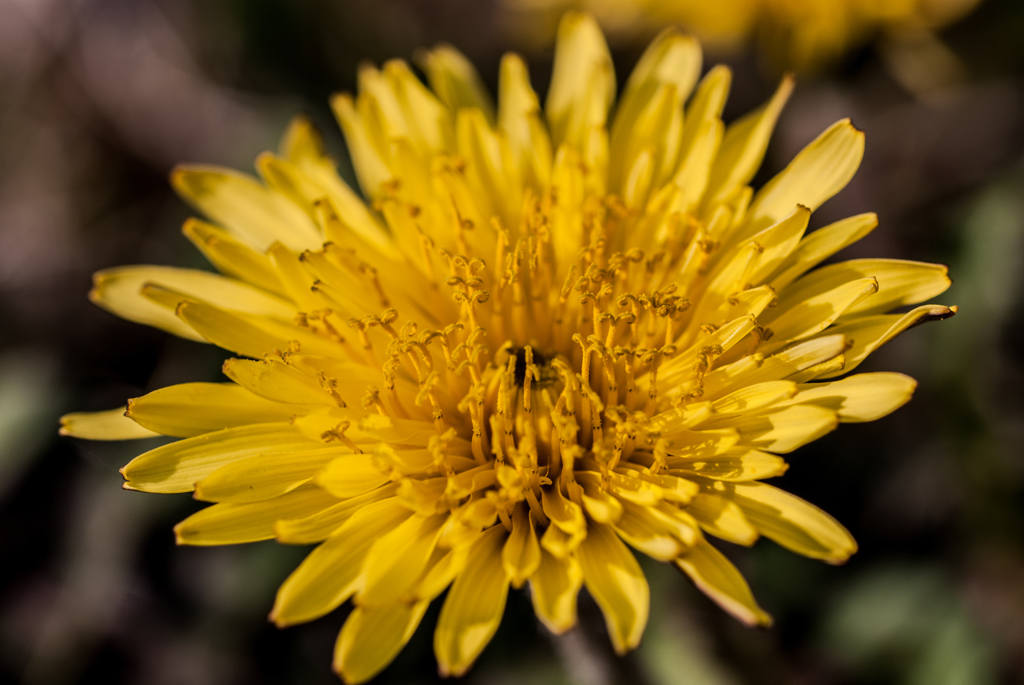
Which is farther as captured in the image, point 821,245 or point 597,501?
point 821,245

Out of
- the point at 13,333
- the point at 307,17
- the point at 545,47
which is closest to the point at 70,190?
the point at 13,333

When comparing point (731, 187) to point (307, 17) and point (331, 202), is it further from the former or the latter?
point (307, 17)

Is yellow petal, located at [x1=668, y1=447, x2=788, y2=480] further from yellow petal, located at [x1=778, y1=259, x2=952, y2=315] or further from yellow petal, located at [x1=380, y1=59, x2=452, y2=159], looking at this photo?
yellow petal, located at [x1=380, y1=59, x2=452, y2=159]

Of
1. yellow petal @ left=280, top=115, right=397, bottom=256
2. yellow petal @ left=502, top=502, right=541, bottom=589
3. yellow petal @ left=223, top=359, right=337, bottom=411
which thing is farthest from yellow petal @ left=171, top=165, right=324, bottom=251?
yellow petal @ left=502, top=502, right=541, bottom=589

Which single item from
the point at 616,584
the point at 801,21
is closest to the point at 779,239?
the point at 616,584

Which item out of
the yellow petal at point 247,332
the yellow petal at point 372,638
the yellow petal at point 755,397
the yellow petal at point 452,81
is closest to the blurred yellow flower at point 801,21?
the yellow petal at point 452,81

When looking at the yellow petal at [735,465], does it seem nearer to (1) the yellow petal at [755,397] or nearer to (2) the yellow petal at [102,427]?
(1) the yellow petal at [755,397]

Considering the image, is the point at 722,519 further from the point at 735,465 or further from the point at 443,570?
the point at 443,570

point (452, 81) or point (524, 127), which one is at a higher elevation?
point (452, 81)
